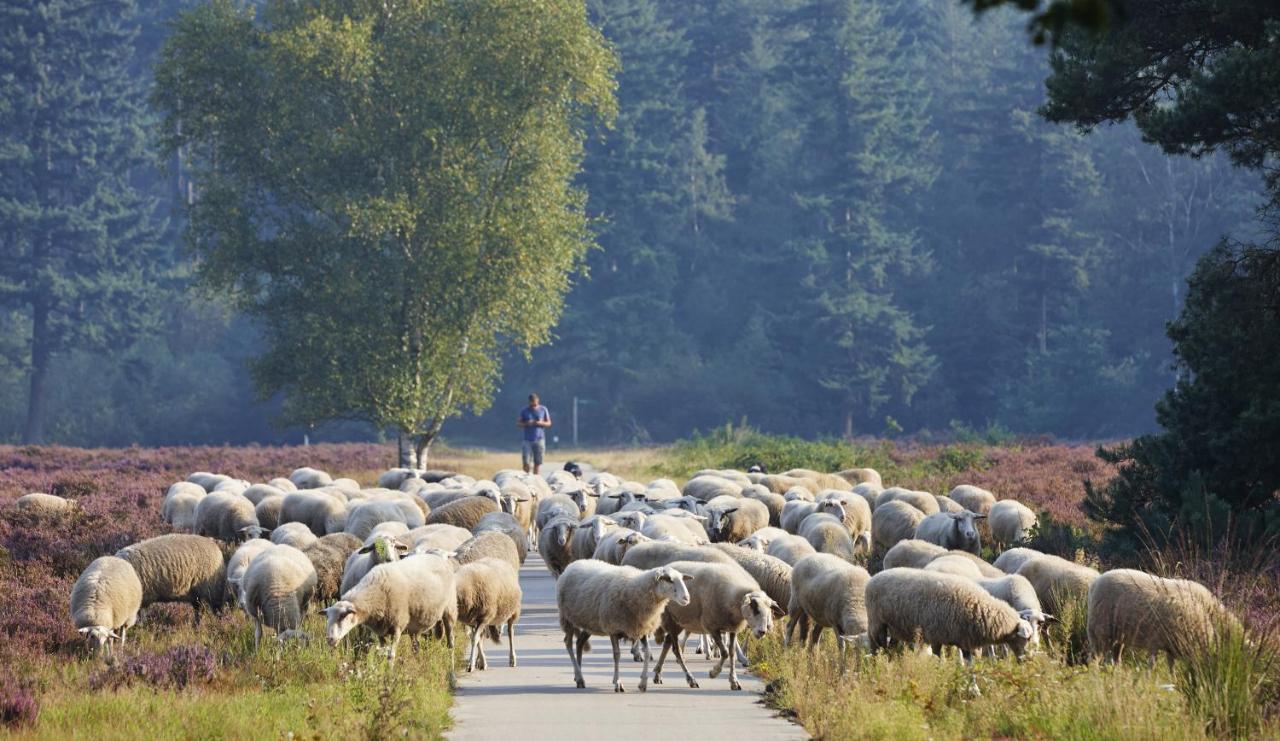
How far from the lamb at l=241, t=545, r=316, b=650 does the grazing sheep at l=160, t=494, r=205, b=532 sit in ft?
31.7

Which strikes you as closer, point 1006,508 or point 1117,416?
point 1006,508

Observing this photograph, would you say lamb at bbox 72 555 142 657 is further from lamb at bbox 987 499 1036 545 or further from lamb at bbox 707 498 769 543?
lamb at bbox 987 499 1036 545

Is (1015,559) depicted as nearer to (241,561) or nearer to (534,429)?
(241,561)

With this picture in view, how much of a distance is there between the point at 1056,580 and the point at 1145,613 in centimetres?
242

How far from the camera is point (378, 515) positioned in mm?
22344

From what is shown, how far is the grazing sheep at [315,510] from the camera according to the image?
24031 mm

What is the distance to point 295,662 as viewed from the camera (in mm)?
14070

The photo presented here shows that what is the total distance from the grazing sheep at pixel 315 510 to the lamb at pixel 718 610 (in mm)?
9948

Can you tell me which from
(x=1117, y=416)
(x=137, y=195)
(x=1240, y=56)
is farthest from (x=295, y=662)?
(x=137, y=195)

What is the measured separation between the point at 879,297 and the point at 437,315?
44.3 metres

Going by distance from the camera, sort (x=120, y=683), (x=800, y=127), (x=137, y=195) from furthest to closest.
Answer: (x=800, y=127) < (x=137, y=195) < (x=120, y=683)

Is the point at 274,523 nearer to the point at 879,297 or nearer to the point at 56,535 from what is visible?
the point at 56,535

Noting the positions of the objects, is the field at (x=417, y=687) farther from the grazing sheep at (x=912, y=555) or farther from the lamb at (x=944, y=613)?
the grazing sheep at (x=912, y=555)

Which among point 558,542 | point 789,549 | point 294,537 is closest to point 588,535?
point 558,542
